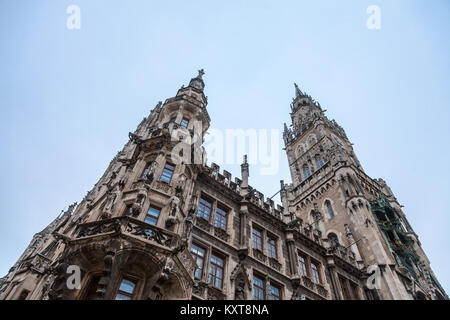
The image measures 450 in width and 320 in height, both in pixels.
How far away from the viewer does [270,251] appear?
20.7 m

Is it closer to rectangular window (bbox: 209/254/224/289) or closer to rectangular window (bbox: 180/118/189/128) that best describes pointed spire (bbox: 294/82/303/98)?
rectangular window (bbox: 180/118/189/128)

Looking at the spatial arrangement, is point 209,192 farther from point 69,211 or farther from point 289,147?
point 289,147

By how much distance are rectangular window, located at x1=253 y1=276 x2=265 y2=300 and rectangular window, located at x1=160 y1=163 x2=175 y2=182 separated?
7.94 m

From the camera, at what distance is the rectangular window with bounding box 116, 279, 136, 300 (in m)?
12.2

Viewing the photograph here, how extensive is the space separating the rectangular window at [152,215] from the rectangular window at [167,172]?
233cm

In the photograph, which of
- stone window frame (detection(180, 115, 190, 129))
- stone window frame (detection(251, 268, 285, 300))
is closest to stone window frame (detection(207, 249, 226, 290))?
stone window frame (detection(251, 268, 285, 300))

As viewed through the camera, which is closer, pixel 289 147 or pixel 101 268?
pixel 101 268

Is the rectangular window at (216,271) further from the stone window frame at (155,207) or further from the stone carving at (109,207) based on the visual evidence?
the stone carving at (109,207)

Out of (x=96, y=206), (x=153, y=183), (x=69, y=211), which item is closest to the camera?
(x=153, y=183)

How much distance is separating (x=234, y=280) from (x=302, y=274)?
6.56 metres

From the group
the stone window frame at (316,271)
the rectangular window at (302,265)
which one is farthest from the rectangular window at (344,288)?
the rectangular window at (302,265)

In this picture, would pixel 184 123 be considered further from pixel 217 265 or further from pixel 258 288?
pixel 258 288
